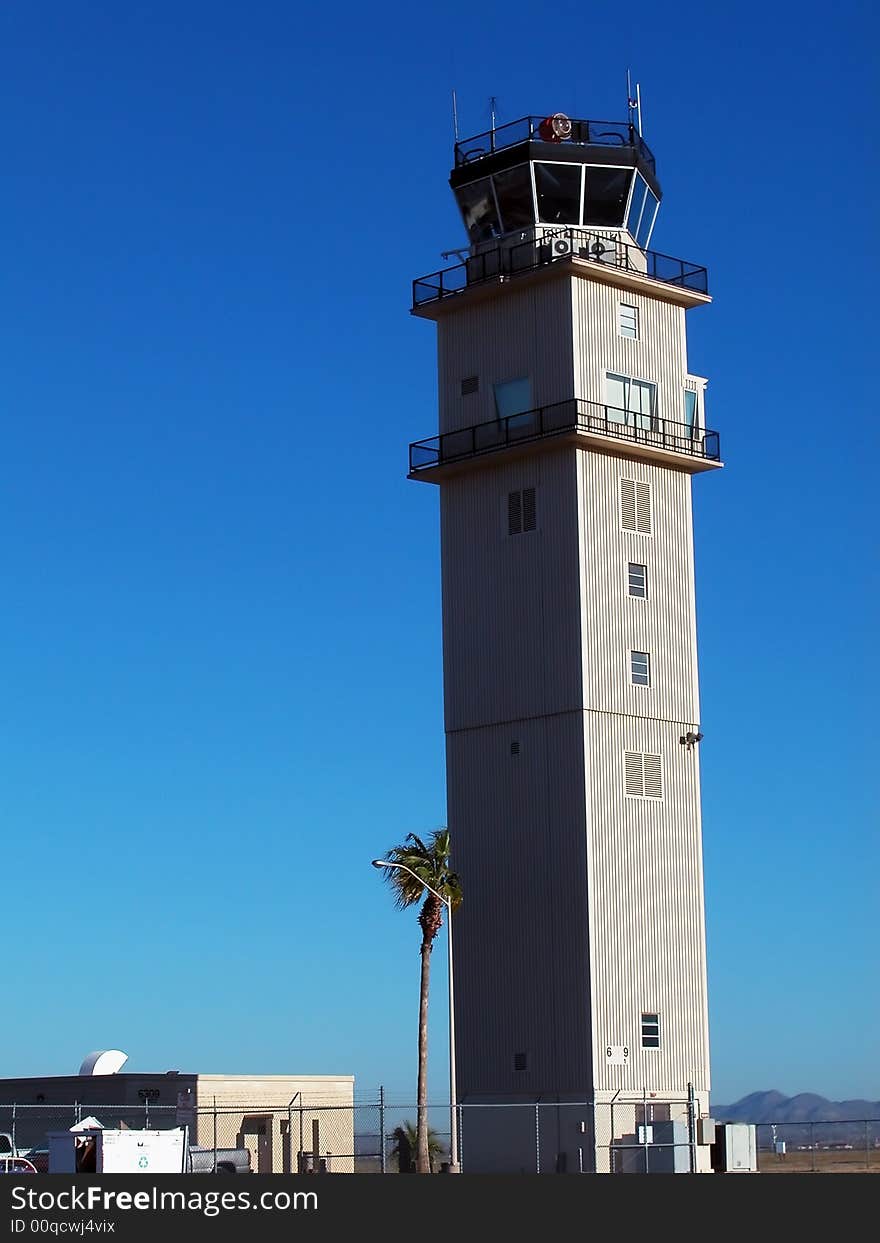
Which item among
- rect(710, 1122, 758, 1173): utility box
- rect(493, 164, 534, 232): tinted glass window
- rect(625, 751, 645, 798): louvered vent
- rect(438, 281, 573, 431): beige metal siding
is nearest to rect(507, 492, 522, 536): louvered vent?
rect(438, 281, 573, 431): beige metal siding

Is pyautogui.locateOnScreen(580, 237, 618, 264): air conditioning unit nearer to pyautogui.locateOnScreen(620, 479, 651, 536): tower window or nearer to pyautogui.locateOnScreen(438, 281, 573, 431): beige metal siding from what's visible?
pyautogui.locateOnScreen(438, 281, 573, 431): beige metal siding

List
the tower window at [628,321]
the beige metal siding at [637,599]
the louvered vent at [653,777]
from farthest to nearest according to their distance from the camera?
the tower window at [628,321] < the louvered vent at [653,777] < the beige metal siding at [637,599]

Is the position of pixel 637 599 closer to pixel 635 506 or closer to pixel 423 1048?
pixel 635 506

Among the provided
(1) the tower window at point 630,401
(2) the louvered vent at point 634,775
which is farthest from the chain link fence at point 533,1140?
(1) the tower window at point 630,401

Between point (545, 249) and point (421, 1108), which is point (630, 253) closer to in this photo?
point (545, 249)

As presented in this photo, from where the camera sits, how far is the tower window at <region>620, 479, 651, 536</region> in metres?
68.4

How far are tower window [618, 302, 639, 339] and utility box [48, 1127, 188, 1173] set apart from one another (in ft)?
118

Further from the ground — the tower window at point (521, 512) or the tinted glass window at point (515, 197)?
the tinted glass window at point (515, 197)

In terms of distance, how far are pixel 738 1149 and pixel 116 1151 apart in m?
27.2

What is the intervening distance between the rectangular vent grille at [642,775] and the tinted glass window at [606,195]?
18.2 meters

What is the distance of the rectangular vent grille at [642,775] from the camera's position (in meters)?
66.0

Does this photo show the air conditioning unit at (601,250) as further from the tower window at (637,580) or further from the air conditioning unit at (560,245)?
the tower window at (637,580)

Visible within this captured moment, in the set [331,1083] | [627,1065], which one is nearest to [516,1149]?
[627,1065]

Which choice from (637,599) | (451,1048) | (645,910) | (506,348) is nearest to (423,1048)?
(451,1048)
